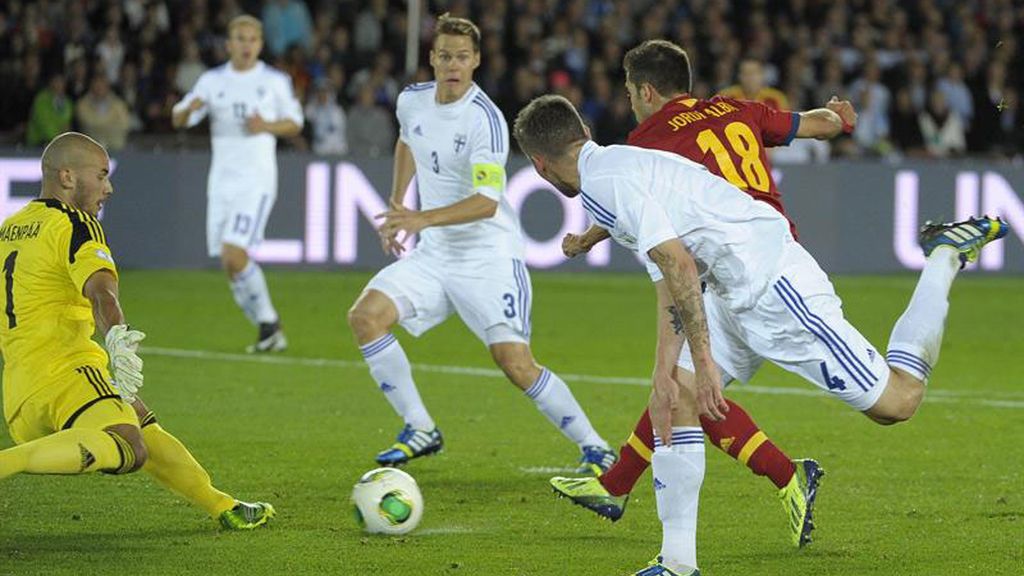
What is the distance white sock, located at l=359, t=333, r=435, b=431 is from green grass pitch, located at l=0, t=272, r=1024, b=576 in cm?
26

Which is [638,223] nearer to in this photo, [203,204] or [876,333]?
[876,333]

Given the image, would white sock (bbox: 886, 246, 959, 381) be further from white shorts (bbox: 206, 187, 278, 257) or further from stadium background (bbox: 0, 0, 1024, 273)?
stadium background (bbox: 0, 0, 1024, 273)

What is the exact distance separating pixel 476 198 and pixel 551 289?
9.37m

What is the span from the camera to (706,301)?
275 inches

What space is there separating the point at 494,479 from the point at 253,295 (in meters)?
5.44

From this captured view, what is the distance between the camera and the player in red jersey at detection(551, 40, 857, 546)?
680 centimetres

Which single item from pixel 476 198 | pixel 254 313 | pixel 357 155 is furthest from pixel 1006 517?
pixel 357 155

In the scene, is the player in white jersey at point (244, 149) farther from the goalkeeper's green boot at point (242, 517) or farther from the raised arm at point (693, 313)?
the raised arm at point (693, 313)

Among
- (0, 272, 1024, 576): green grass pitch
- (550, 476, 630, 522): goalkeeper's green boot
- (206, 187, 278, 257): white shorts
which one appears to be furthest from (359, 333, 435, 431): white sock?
(206, 187, 278, 257): white shorts

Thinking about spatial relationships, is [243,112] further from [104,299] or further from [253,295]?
[104,299]

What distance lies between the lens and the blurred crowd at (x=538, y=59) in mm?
20125

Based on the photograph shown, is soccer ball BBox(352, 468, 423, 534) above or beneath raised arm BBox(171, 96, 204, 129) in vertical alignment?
beneath

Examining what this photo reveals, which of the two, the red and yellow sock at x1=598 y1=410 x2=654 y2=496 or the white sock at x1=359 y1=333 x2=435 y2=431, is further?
the white sock at x1=359 y1=333 x2=435 y2=431

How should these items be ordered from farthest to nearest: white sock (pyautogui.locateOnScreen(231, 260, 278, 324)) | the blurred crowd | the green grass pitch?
the blurred crowd, white sock (pyautogui.locateOnScreen(231, 260, 278, 324)), the green grass pitch
